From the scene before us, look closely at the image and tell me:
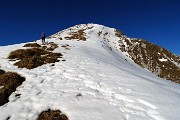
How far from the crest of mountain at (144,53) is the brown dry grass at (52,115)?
199 feet

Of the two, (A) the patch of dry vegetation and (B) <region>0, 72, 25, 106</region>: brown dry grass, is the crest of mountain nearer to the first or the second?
(A) the patch of dry vegetation

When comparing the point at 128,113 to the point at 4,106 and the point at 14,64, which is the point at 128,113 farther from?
the point at 14,64

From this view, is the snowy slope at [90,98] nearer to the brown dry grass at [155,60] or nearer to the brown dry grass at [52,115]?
the brown dry grass at [52,115]

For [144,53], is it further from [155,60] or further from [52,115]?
[52,115]

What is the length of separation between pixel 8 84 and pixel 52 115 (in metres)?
Answer: 5.80

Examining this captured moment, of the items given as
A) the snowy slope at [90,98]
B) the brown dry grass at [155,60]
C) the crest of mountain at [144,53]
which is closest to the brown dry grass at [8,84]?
the snowy slope at [90,98]

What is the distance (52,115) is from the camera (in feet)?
39.2

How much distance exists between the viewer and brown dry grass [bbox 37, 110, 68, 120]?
38.5ft

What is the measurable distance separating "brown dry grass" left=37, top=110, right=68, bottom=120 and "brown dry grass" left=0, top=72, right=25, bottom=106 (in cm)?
286

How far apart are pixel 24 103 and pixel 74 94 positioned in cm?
318

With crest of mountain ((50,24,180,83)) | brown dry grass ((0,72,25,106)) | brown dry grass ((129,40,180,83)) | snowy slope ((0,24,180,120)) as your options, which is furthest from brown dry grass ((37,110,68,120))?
brown dry grass ((129,40,180,83))

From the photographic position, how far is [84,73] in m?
20.3

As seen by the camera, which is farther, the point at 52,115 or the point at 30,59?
the point at 30,59

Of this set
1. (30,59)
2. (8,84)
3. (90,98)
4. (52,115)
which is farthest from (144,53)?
(52,115)
